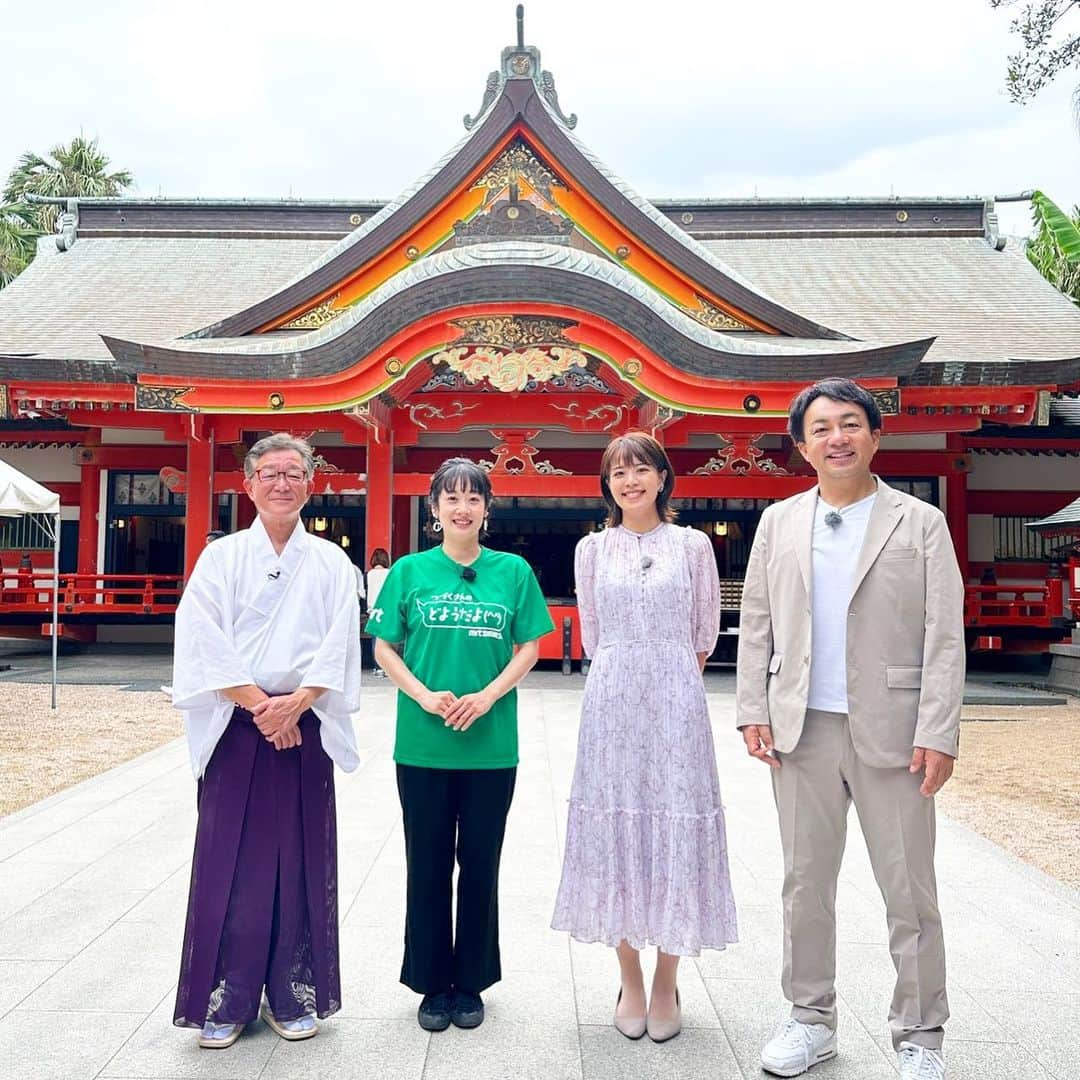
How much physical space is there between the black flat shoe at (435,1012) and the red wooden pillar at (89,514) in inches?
475

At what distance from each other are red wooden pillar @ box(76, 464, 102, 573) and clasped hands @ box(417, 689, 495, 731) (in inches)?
477

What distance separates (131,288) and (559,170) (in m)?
7.41

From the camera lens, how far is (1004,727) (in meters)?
7.94

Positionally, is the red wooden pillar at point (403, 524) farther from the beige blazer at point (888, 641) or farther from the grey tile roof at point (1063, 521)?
the beige blazer at point (888, 641)

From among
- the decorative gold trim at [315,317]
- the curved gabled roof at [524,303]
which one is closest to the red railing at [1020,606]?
the curved gabled roof at [524,303]

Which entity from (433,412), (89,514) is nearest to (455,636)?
(433,412)

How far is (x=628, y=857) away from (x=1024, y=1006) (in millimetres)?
1397

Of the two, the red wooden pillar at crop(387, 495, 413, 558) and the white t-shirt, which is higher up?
the red wooden pillar at crop(387, 495, 413, 558)

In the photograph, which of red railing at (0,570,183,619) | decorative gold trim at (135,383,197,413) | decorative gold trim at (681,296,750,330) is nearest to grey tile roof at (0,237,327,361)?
decorative gold trim at (135,383,197,413)

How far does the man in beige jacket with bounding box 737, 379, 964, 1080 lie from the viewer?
2.25 m

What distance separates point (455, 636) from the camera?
8.34 ft

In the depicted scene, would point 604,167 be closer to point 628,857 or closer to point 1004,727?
point 1004,727

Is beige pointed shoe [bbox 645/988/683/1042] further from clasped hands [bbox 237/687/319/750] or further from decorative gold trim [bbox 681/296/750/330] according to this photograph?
decorative gold trim [bbox 681/296/750/330]

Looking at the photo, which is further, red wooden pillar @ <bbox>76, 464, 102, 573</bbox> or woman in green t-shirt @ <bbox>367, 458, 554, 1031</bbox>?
red wooden pillar @ <bbox>76, 464, 102, 573</bbox>
